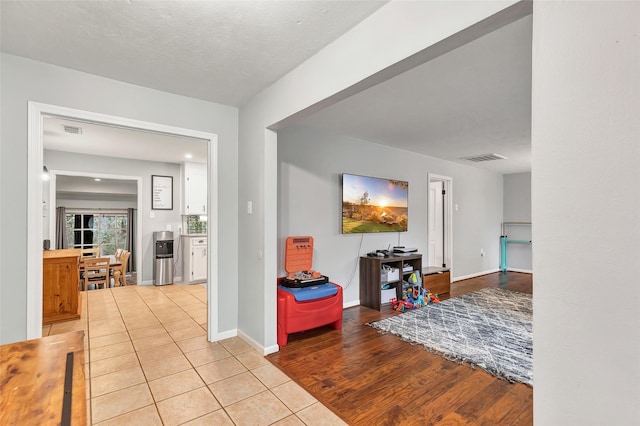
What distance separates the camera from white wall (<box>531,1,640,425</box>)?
0.75m

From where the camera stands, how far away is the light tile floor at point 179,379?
1.88 metres

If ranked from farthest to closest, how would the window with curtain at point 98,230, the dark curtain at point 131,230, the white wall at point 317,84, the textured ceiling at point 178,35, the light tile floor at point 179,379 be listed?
the dark curtain at point 131,230
the window with curtain at point 98,230
the light tile floor at point 179,379
the textured ceiling at point 178,35
the white wall at point 317,84

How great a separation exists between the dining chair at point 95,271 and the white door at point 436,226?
6.13 metres

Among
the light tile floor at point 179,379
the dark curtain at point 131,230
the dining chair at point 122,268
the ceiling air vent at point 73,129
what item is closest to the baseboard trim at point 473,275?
the light tile floor at point 179,379

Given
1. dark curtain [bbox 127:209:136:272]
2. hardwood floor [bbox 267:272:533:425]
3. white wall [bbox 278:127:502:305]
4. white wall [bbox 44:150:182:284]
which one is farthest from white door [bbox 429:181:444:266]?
dark curtain [bbox 127:209:136:272]

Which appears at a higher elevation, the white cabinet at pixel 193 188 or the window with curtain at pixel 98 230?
the white cabinet at pixel 193 188

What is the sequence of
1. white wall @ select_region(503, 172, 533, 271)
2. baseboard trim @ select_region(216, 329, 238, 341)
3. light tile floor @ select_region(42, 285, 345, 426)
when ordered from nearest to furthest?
light tile floor @ select_region(42, 285, 345, 426)
baseboard trim @ select_region(216, 329, 238, 341)
white wall @ select_region(503, 172, 533, 271)

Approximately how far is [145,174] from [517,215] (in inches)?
322

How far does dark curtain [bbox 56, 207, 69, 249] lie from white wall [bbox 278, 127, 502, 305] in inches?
308

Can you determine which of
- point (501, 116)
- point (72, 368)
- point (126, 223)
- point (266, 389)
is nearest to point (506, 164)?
point (501, 116)

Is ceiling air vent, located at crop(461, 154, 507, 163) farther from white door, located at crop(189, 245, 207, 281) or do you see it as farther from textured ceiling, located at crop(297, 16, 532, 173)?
white door, located at crop(189, 245, 207, 281)

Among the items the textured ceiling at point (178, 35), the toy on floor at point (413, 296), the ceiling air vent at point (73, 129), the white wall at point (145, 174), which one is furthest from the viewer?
the white wall at point (145, 174)

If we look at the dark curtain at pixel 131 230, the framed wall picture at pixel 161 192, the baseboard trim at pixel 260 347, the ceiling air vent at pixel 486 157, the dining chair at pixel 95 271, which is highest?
the ceiling air vent at pixel 486 157

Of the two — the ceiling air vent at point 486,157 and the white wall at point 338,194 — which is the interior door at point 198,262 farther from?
the ceiling air vent at point 486,157
